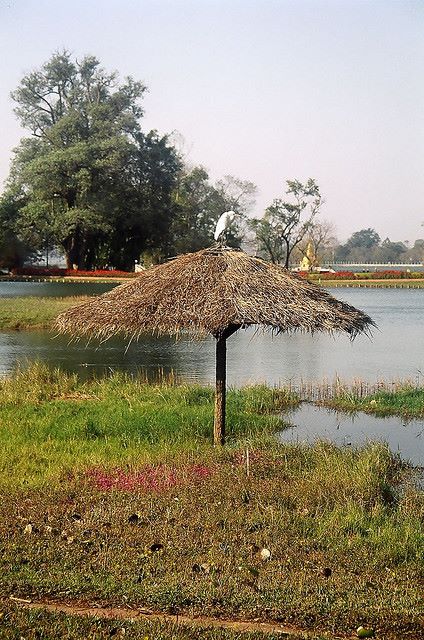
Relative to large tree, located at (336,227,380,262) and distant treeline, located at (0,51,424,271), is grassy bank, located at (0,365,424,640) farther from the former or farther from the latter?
large tree, located at (336,227,380,262)

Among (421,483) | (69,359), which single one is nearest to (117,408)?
(421,483)

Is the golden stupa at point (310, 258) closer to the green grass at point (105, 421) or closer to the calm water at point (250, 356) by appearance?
the calm water at point (250, 356)

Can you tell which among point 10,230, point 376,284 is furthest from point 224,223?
point 376,284

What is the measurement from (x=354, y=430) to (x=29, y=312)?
20.5 meters

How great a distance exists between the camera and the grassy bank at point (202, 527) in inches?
204

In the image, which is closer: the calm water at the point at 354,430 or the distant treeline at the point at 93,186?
the calm water at the point at 354,430

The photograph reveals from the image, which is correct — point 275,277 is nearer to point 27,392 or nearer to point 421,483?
point 421,483

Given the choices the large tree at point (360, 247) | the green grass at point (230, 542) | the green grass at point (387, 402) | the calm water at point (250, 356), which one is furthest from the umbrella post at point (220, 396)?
the large tree at point (360, 247)

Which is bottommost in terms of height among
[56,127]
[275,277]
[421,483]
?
[421,483]

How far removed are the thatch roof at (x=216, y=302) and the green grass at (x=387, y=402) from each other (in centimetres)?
375

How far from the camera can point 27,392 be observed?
1412cm

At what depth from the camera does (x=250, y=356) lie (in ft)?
73.9

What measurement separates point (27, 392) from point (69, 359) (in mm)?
6975

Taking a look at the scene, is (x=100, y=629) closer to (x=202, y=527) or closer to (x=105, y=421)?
(x=202, y=527)
